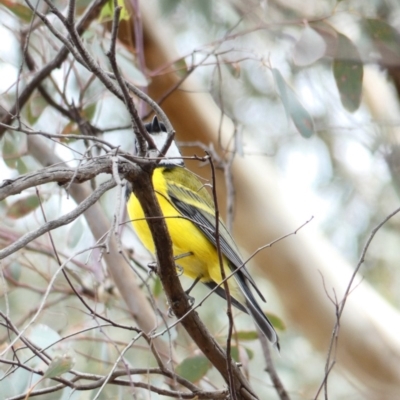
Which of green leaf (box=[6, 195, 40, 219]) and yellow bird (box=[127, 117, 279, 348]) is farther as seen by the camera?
green leaf (box=[6, 195, 40, 219])

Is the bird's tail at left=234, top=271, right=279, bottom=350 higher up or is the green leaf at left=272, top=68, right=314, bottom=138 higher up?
the green leaf at left=272, top=68, right=314, bottom=138

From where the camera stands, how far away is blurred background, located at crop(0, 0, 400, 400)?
2078mm

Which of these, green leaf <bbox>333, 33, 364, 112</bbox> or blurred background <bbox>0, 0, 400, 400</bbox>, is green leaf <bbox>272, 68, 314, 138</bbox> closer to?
blurred background <bbox>0, 0, 400, 400</bbox>

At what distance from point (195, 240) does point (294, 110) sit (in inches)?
17.4

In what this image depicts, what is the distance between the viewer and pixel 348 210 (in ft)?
11.6

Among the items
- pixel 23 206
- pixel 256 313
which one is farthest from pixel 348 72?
pixel 23 206

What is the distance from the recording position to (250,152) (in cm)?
250

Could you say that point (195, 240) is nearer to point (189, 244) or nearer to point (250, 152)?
point (189, 244)

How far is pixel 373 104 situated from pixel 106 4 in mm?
1382

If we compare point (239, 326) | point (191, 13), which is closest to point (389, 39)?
point (191, 13)

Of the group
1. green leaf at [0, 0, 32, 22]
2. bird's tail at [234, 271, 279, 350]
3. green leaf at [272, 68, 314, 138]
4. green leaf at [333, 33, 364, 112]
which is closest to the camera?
bird's tail at [234, 271, 279, 350]

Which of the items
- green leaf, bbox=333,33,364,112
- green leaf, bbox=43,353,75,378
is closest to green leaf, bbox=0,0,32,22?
green leaf, bbox=333,33,364,112

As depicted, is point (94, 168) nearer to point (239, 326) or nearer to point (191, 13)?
point (191, 13)

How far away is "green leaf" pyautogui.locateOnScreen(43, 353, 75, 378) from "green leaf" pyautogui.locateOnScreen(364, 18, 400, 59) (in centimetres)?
139
